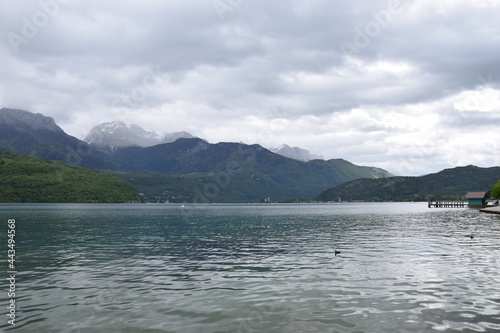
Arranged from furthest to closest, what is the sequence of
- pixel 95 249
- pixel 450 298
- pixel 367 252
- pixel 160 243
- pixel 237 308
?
pixel 160 243 → pixel 95 249 → pixel 367 252 → pixel 450 298 → pixel 237 308

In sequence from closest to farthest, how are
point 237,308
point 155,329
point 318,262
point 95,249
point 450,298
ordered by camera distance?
point 155,329 → point 237,308 → point 450,298 → point 318,262 → point 95,249

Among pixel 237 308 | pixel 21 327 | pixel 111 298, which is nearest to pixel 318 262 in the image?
pixel 237 308

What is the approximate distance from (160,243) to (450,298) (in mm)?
40572

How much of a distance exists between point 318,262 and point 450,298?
14620 mm

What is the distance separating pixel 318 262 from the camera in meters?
35.8

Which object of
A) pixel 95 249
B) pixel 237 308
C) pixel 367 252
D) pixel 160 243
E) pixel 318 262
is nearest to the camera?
pixel 237 308

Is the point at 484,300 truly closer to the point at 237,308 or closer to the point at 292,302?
the point at 292,302

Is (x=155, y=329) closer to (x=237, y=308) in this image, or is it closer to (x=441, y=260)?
(x=237, y=308)

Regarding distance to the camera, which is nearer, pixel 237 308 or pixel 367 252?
pixel 237 308

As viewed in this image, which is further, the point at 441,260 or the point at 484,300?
the point at 441,260

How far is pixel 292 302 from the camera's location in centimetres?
2175

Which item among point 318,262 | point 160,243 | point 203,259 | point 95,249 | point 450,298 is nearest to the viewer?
point 450,298

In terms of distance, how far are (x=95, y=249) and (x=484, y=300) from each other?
42700 millimetres

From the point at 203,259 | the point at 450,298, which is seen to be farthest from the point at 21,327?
the point at 450,298
